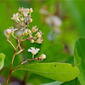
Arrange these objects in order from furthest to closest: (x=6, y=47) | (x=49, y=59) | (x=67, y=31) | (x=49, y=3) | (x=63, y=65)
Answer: (x=67, y=31) < (x=49, y=3) < (x=49, y=59) < (x=6, y=47) < (x=63, y=65)

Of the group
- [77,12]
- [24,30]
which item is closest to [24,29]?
[24,30]

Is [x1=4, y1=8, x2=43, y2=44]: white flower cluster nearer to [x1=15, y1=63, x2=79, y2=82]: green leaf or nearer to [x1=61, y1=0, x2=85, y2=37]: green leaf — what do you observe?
[x1=15, y1=63, x2=79, y2=82]: green leaf

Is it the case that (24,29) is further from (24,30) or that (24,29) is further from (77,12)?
(77,12)

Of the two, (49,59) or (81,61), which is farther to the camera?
(49,59)

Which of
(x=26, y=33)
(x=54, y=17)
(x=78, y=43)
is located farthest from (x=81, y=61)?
(x=54, y=17)

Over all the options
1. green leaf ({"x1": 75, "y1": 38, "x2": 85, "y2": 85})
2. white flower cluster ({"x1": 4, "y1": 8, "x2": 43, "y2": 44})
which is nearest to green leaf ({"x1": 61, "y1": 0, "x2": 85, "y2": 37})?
green leaf ({"x1": 75, "y1": 38, "x2": 85, "y2": 85})

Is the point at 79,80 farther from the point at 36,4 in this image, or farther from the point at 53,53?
the point at 36,4
